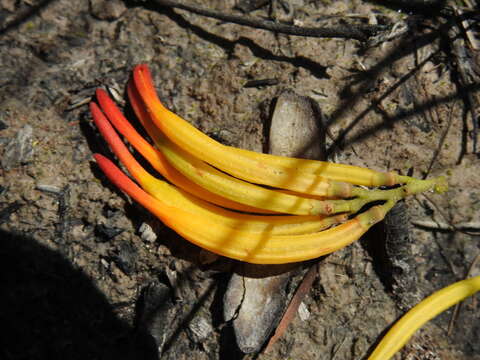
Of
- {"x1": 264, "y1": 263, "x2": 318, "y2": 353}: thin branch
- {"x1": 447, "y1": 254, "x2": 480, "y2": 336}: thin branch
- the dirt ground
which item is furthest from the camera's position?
{"x1": 447, "y1": 254, "x2": 480, "y2": 336}: thin branch

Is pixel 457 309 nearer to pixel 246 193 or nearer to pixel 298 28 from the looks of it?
pixel 246 193

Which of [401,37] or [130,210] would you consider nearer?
[130,210]

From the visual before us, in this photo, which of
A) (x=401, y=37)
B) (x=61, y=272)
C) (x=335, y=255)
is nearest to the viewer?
(x=61, y=272)

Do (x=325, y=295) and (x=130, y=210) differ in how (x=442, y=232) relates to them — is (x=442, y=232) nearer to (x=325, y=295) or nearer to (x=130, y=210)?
(x=325, y=295)

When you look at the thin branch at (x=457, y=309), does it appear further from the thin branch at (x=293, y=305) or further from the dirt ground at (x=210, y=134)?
the thin branch at (x=293, y=305)

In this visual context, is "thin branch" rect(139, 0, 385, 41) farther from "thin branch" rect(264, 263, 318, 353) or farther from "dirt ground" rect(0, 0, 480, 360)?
"thin branch" rect(264, 263, 318, 353)

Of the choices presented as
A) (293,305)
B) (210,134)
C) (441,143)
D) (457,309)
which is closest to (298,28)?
(210,134)

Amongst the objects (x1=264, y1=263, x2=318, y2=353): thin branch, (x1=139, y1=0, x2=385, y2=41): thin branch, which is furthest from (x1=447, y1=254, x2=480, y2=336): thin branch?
(x1=139, y1=0, x2=385, y2=41): thin branch

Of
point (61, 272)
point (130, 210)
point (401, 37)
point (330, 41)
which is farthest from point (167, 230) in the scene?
point (401, 37)
